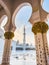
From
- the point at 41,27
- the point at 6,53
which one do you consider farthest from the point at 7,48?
the point at 41,27

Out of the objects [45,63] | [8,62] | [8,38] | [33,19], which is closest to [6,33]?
[8,38]

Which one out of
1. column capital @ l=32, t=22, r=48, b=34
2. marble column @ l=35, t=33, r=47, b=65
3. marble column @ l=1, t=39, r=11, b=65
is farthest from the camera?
marble column @ l=1, t=39, r=11, b=65

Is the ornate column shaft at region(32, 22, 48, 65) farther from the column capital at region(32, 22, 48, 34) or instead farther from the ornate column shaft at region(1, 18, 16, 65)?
the ornate column shaft at region(1, 18, 16, 65)

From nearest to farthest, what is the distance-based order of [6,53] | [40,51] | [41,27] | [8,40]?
[40,51]
[41,27]
[6,53]
[8,40]

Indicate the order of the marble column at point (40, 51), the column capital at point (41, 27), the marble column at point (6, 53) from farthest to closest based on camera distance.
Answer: the marble column at point (6, 53)
the column capital at point (41, 27)
the marble column at point (40, 51)

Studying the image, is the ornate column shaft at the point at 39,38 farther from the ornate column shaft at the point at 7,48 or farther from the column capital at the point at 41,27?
the ornate column shaft at the point at 7,48

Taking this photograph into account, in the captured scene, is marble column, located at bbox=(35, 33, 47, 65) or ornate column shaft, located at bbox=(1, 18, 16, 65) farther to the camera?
ornate column shaft, located at bbox=(1, 18, 16, 65)

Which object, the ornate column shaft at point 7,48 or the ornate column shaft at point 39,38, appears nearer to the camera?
the ornate column shaft at point 39,38

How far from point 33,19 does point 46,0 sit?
998 millimetres

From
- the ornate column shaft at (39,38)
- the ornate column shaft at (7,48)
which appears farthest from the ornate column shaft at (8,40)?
the ornate column shaft at (39,38)

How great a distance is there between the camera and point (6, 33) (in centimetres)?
369

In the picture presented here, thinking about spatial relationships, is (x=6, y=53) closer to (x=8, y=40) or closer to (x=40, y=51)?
(x=8, y=40)

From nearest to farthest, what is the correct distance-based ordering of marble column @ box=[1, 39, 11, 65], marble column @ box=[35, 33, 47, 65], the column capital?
marble column @ box=[35, 33, 47, 65]
the column capital
marble column @ box=[1, 39, 11, 65]

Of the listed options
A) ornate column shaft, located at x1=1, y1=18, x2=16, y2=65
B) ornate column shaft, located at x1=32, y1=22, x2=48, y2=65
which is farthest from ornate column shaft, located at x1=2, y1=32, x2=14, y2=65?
ornate column shaft, located at x1=32, y1=22, x2=48, y2=65
